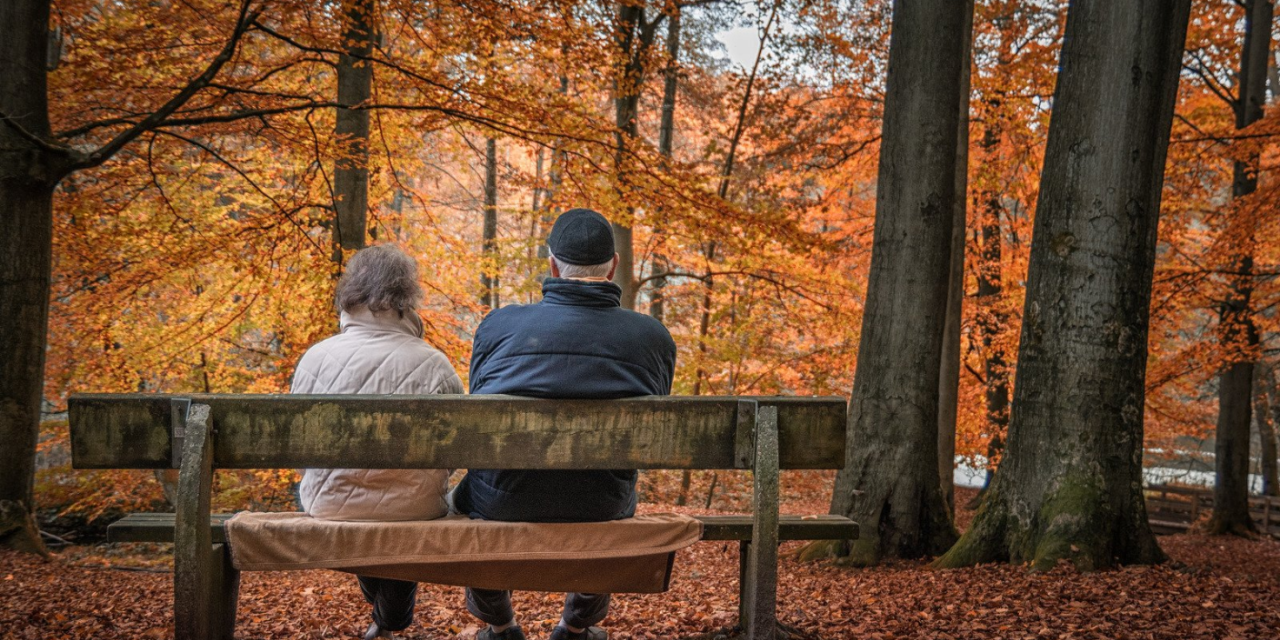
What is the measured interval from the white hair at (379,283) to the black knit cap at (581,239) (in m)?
0.57

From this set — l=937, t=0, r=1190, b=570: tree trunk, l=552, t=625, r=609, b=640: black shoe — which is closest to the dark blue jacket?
l=552, t=625, r=609, b=640: black shoe

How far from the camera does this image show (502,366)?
2926mm

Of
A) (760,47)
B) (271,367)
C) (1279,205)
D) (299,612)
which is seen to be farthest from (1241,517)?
(271,367)

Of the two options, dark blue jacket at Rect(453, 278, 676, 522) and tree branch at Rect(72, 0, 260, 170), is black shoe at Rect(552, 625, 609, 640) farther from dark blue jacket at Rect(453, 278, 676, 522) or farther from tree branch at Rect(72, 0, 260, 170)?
tree branch at Rect(72, 0, 260, 170)

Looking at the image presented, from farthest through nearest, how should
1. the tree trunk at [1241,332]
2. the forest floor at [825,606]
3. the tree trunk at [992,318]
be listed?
the tree trunk at [992,318] → the tree trunk at [1241,332] → the forest floor at [825,606]

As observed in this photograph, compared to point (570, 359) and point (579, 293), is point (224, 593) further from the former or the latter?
point (579, 293)

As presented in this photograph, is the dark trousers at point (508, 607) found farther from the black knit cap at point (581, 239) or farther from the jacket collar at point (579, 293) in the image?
the black knit cap at point (581, 239)

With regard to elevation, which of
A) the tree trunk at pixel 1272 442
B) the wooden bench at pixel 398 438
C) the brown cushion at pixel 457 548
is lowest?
the tree trunk at pixel 1272 442

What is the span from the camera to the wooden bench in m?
2.70

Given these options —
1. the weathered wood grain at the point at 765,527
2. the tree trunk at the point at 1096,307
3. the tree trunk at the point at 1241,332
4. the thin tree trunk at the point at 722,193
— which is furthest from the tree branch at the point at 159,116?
the tree trunk at the point at 1241,332

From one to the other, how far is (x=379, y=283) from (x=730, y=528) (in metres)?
1.61

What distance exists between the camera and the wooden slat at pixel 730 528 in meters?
3.03

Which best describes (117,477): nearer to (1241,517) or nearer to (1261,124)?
(1261,124)

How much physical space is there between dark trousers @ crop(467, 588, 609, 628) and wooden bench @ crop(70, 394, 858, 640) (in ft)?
2.61
